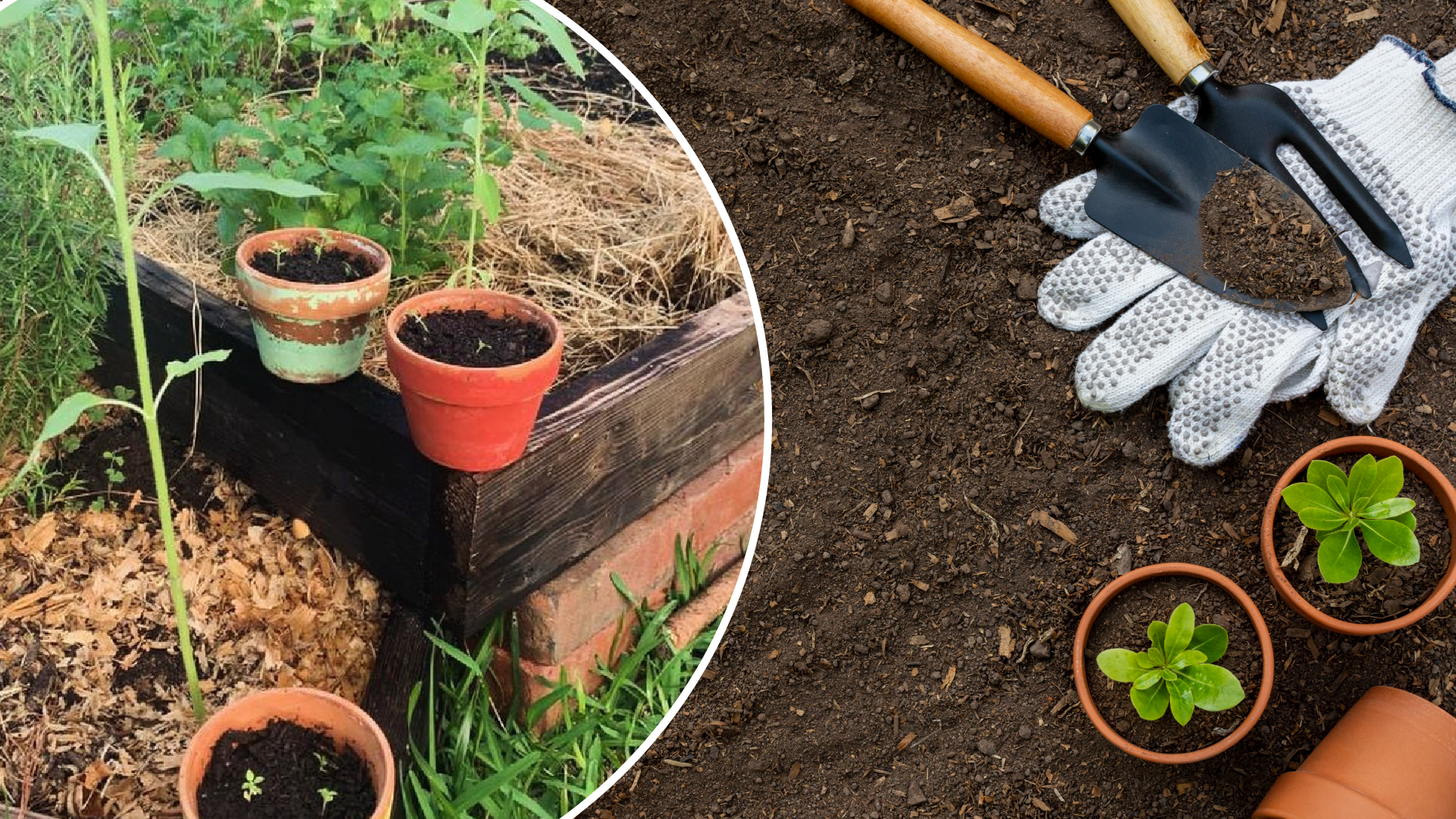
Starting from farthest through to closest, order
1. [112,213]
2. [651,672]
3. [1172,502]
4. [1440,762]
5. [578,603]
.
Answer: [1172,502] → [1440,762] → [651,672] → [578,603] → [112,213]

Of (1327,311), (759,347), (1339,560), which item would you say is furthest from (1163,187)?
(759,347)

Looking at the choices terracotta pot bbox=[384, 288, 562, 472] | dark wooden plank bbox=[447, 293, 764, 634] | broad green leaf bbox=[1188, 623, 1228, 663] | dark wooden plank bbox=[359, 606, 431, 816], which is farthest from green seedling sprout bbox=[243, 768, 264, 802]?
broad green leaf bbox=[1188, 623, 1228, 663]

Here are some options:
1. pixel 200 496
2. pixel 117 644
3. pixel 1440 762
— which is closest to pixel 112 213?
pixel 200 496

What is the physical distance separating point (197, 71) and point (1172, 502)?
143cm

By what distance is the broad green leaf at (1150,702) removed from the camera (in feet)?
5.53

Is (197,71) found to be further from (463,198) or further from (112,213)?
(463,198)

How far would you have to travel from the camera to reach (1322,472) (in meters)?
1.69

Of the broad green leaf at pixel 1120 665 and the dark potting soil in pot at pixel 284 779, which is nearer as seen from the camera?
the dark potting soil in pot at pixel 284 779

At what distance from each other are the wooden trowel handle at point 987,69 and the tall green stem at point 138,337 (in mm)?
1167

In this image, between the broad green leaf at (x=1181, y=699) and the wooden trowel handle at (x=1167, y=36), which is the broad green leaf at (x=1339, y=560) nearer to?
the broad green leaf at (x=1181, y=699)

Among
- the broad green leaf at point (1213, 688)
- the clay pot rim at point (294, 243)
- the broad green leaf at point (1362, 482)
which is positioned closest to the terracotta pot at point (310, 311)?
the clay pot rim at point (294, 243)

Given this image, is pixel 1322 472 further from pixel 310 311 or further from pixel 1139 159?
pixel 310 311

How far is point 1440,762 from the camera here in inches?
65.6

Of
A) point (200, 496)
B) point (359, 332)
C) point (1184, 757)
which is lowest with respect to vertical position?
point (1184, 757)
